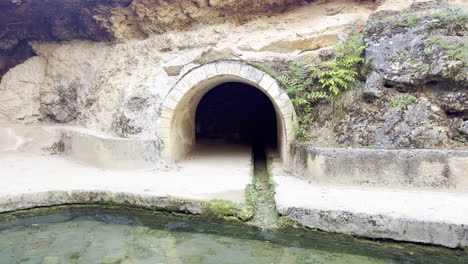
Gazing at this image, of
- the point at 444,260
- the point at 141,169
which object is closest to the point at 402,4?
the point at 444,260

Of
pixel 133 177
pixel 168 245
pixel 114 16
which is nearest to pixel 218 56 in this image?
pixel 133 177

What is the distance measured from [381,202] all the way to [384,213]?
0.50m

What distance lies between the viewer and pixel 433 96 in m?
5.93

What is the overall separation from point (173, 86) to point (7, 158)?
4.82 metres

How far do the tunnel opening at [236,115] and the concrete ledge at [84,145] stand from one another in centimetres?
496

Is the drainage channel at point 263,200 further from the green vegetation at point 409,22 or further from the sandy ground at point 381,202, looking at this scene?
the green vegetation at point 409,22

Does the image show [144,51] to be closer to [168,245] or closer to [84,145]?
[84,145]

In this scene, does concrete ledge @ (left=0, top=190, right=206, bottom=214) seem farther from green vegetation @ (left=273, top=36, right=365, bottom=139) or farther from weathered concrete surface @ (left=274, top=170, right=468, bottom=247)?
green vegetation @ (left=273, top=36, right=365, bottom=139)

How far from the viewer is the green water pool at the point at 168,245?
155 inches

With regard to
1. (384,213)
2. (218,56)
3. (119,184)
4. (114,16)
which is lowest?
(384,213)

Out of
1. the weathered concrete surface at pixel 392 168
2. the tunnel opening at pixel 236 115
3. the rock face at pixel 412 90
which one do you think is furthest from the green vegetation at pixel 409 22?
the tunnel opening at pixel 236 115

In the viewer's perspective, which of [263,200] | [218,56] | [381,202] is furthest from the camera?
[218,56]

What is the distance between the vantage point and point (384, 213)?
4.27 m

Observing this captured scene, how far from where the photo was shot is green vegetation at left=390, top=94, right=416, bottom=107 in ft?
19.6
